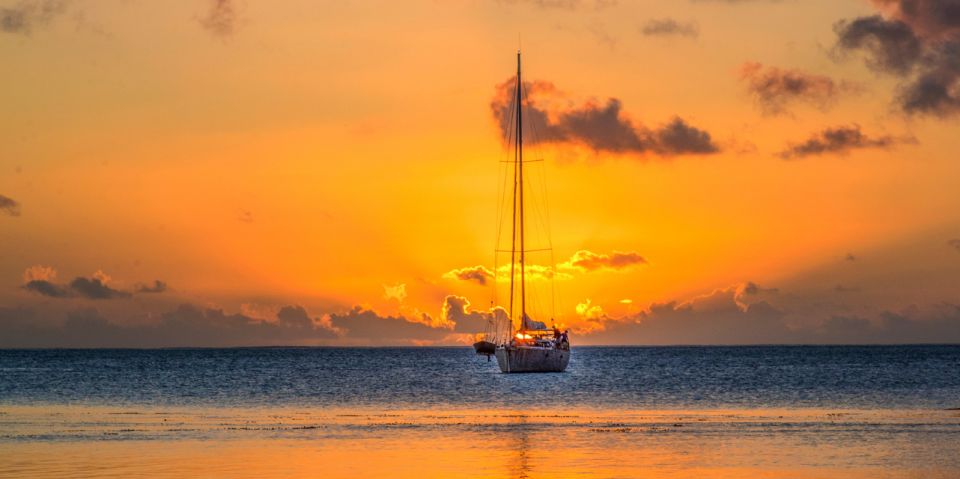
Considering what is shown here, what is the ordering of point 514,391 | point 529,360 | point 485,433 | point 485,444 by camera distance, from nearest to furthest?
point 485,444 → point 485,433 → point 514,391 → point 529,360

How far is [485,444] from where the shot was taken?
1817 inches

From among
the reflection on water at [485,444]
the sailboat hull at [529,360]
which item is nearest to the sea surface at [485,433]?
the reflection on water at [485,444]

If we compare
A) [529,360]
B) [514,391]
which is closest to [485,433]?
[514,391]

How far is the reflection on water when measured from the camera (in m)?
38.0

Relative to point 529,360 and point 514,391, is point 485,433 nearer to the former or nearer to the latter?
point 514,391

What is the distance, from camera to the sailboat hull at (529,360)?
112500 mm

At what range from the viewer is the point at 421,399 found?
82.6m

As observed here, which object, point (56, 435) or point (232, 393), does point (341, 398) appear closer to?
point (232, 393)

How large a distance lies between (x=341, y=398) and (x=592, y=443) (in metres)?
42.1

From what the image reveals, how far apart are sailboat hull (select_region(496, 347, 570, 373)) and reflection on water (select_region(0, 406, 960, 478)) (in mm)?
47536

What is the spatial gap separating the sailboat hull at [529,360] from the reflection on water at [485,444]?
47.5 metres

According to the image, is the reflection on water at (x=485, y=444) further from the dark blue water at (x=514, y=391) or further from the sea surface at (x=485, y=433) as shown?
the dark blue water at (x=514, y=391)

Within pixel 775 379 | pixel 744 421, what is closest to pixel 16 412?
pixel 744 421

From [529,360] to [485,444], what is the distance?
66.9 metres
